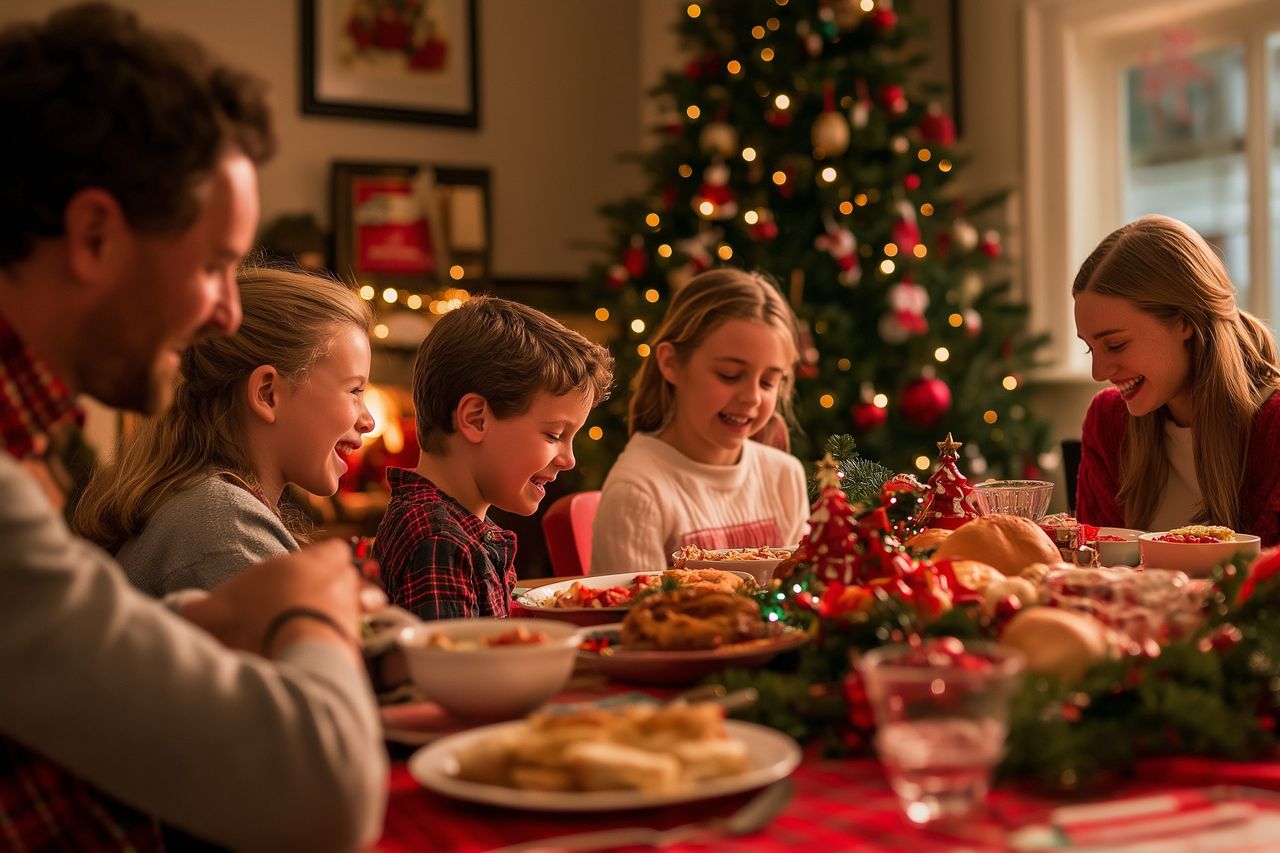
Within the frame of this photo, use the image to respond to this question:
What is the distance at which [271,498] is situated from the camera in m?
1.92

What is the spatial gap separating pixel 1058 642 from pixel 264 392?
127cm

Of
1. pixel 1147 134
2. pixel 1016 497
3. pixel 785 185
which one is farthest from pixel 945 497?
pixel 1147 134

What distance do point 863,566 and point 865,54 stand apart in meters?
3.94

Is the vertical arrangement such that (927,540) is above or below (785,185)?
below

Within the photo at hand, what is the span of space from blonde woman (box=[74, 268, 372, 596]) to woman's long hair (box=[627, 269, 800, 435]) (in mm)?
1006

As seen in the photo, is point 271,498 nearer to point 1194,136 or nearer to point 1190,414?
point 1190,414

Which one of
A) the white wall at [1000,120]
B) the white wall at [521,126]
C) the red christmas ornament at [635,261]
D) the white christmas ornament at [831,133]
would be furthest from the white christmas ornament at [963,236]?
the white wall at [521,126]

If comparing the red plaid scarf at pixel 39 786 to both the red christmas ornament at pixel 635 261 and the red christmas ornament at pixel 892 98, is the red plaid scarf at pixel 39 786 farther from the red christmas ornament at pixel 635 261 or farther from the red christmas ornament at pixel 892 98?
the red christmas ornament at pixel 892 98

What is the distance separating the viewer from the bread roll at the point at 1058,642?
3.25 ft

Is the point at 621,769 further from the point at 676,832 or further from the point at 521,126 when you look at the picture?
the point at 521,126

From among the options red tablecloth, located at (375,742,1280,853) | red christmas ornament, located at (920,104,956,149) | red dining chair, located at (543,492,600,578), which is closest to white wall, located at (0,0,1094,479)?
red christmas ornament, located at (920,104,956,149)

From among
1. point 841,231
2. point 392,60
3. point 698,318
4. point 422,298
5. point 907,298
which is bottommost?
point 698,318

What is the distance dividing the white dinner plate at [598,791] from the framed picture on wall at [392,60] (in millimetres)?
5685

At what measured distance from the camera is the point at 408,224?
618 cm
